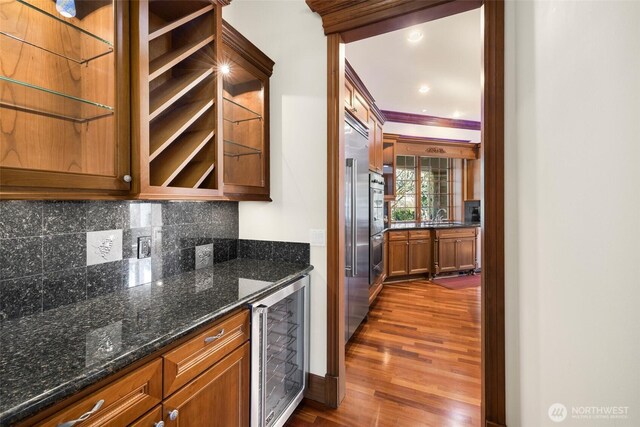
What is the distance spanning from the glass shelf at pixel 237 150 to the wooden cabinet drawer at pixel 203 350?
1039mm

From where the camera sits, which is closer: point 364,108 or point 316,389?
point 316,389

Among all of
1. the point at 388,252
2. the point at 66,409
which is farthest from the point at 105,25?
the point at 388,252

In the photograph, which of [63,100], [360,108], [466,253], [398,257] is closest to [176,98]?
[63,100]

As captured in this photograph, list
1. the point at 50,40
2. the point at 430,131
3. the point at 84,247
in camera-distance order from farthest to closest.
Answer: the point at 430,131 → the point at 84,247 → the point at 50,40

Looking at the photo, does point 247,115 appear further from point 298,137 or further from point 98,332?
point 98,332

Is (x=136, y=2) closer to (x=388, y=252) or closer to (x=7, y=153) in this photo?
(x=7, y=153)

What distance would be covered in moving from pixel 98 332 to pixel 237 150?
1288 millimetres

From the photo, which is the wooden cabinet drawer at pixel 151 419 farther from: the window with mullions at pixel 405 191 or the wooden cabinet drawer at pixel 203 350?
the window with mullions at pixel 405 191

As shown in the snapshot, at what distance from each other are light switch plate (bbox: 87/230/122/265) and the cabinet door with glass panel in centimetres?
61

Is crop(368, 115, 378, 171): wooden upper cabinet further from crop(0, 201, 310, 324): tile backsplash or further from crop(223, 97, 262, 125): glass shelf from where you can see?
crop(0, 201, 310, 324): tile backsplash

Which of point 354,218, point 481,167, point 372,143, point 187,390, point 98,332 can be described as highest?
point 372,143

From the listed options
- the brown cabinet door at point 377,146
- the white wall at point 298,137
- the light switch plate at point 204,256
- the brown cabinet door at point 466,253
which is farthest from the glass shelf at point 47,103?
the brown cabinet door at point 466,253

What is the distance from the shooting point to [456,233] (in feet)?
17.0

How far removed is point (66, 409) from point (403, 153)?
544 centimetres
